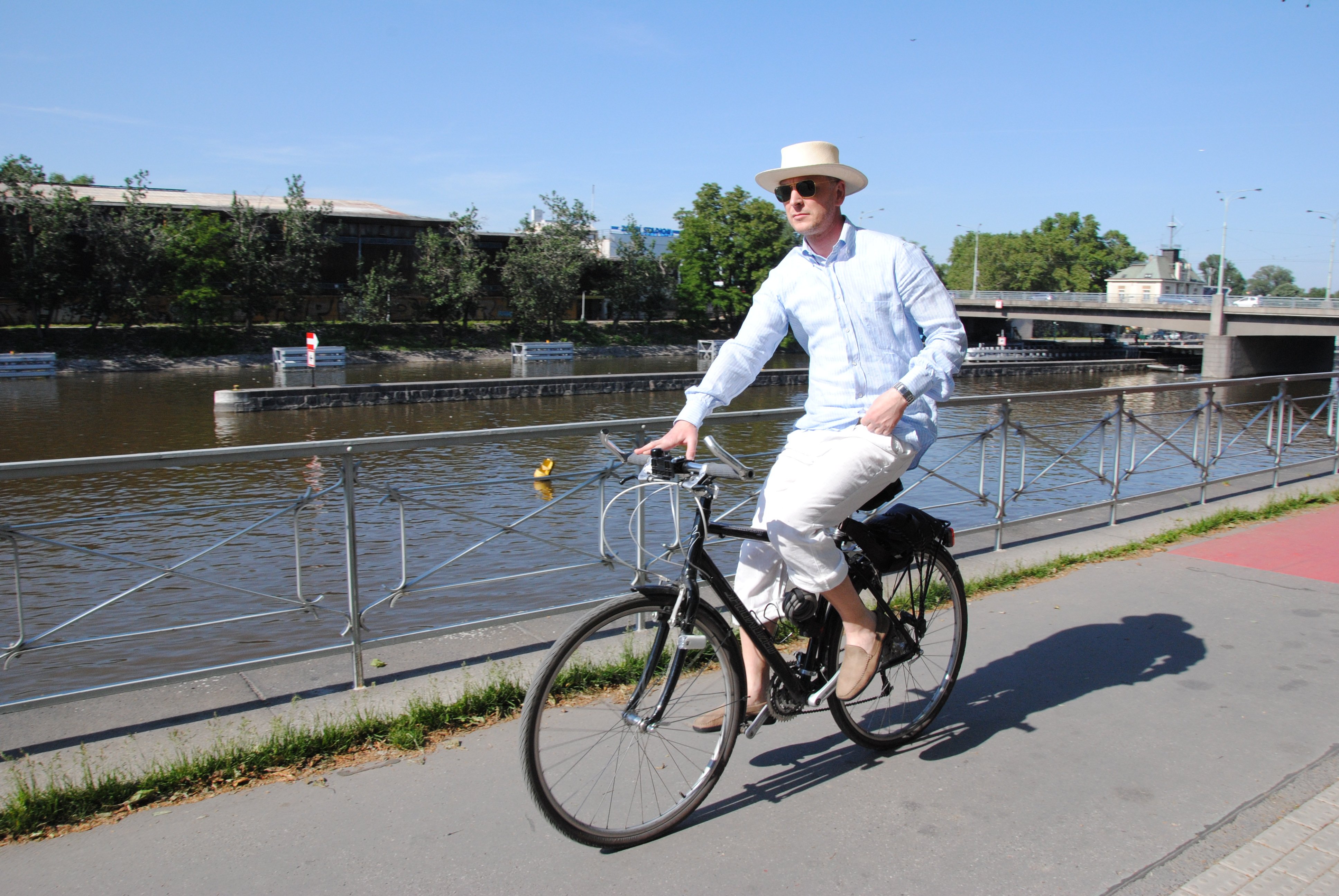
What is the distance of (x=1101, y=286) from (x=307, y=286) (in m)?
93.3

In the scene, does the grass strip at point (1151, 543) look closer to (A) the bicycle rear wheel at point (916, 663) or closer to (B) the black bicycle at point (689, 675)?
(A) the bicycle rear wheel at point (916, 663)

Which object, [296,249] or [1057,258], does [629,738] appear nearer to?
[296,249]

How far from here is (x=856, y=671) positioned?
10.2ft

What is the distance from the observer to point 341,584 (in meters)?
9.66

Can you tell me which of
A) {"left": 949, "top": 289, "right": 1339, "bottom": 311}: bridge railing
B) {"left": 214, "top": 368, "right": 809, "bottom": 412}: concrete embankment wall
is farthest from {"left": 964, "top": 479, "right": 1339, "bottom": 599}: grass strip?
{"left": 949, "top": 289, "right": 1339, "bottom": 311}: bridge railing

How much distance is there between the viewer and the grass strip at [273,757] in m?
2.85

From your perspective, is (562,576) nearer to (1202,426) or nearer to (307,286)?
(1202,426)

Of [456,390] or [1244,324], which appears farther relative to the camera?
[1244,324]

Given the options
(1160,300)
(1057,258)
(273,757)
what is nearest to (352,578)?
(273,757)

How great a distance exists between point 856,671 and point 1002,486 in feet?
13.0

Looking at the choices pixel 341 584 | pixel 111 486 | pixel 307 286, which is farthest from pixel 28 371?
pixel 341 584

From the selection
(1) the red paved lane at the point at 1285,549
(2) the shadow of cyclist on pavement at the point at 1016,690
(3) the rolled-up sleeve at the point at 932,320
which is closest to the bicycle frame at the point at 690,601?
(2) the shadow of cyclist on pavement at the point at 1016,690

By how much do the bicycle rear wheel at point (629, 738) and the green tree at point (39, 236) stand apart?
5081 centimetres

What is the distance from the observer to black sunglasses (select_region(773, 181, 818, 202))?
120 inches
